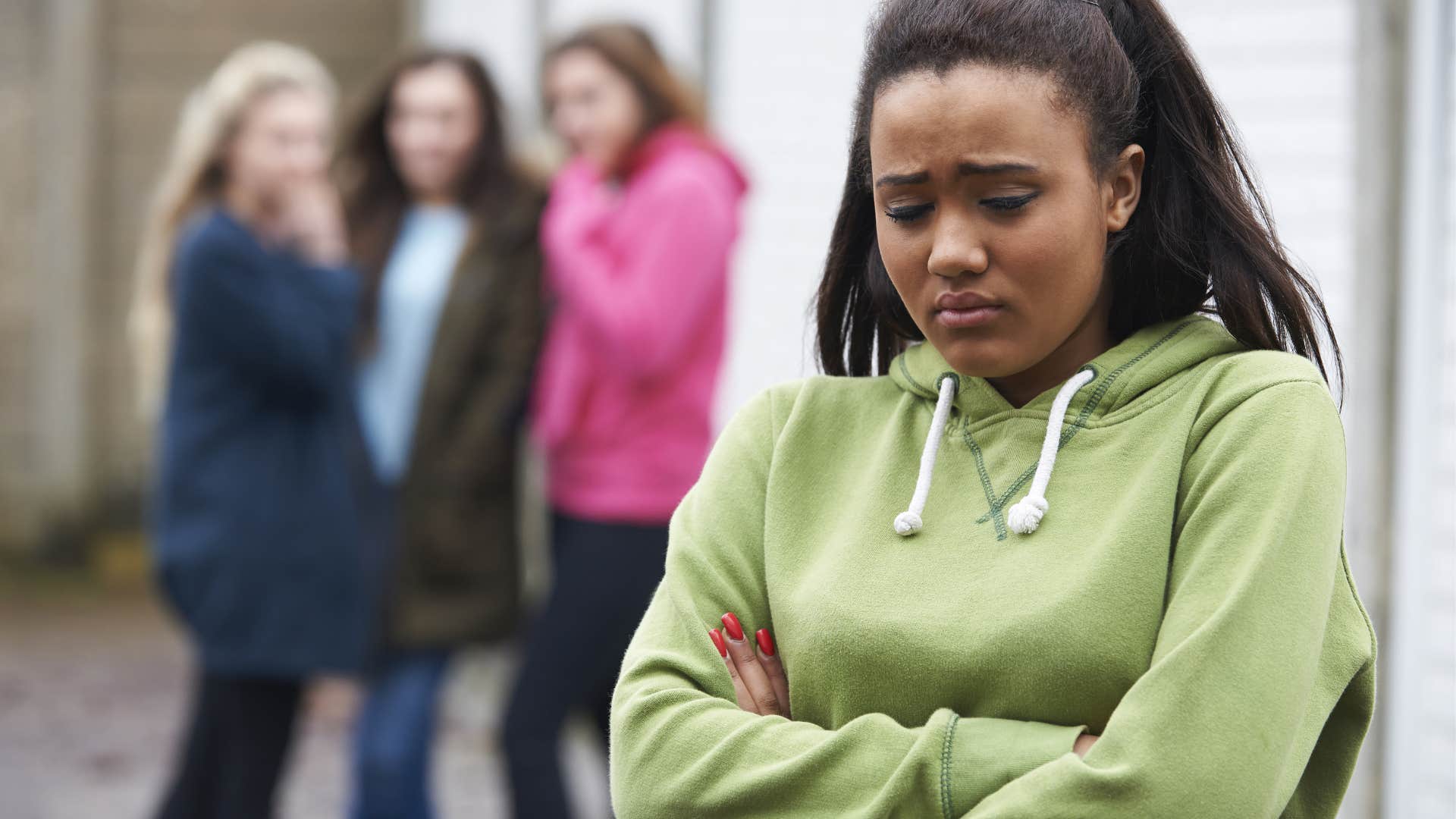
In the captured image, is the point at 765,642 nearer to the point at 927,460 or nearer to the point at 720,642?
the point at 720,642

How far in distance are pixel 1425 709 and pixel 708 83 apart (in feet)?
10.7

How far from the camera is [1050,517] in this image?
1.87 metres

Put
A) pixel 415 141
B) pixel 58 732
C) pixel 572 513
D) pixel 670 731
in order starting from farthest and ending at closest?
pixel 58 732 < pixel 415 141 < pixel 572 513 < pixel 670 731

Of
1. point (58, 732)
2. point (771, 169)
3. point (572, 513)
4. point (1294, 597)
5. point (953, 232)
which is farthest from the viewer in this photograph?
point (58, 732)

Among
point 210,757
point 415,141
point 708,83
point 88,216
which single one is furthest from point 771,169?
point 88,216

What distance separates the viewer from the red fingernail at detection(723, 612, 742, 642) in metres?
2.07

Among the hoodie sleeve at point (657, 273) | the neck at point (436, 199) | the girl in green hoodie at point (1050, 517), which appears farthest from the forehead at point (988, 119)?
the neck at point (436, 199)

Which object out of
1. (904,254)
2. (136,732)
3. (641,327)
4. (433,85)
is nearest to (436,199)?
(433,85)

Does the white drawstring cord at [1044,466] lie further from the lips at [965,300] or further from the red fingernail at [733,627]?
the red fingernail at [733,627]

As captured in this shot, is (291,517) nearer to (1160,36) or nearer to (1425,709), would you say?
(1425,709)

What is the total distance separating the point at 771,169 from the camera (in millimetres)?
5715

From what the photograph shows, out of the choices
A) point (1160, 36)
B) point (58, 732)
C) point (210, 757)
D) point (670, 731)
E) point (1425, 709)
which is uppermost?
point (1160, 36)

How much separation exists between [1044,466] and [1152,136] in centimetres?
38

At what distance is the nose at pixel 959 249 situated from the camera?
1849 mm
